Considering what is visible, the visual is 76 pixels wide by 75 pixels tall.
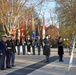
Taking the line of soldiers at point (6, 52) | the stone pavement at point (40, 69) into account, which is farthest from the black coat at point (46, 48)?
the line of soldiers at point (6, 52)

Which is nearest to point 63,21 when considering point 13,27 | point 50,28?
point 13,27

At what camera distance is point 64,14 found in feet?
117

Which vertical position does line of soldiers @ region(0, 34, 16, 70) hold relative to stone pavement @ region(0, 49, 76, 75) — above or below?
above

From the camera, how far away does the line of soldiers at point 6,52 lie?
15.4 meters

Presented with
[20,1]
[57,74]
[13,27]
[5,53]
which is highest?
[20,1]

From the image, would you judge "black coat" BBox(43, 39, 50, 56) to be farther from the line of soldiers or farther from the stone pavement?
the line of soldiers

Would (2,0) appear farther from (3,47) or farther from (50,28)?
(50,28)

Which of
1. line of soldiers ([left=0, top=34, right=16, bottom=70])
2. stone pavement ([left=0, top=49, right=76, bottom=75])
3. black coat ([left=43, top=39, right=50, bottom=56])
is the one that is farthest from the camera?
black coat ([left=43, top=39, right=50, bottom=56])

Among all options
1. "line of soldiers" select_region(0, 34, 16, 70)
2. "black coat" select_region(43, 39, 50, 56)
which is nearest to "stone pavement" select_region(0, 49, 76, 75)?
"line of soldiers" select_region(0, 34, 16, 70)

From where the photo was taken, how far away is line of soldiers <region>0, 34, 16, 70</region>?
50.5 ft

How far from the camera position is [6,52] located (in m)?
16.1

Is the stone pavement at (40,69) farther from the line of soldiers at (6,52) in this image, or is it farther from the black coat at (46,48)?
the black coat at (46,48)

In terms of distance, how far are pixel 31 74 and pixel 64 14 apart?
22.7m

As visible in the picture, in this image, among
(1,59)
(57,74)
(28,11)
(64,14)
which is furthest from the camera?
(28,11)
